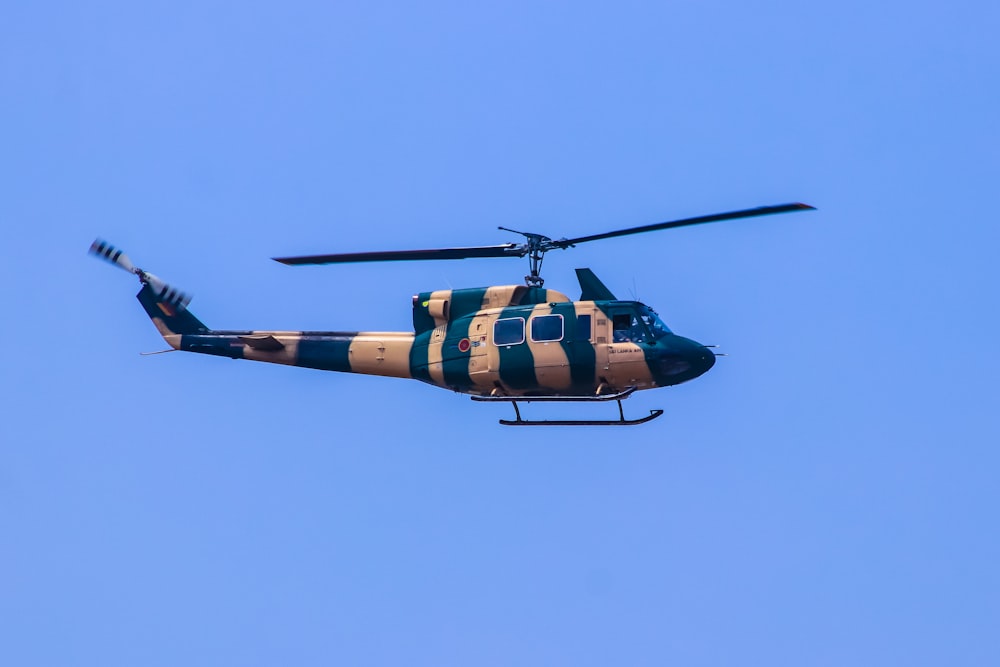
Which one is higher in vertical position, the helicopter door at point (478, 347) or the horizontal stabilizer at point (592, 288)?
the horizontal stabilizer at point (592, 288)

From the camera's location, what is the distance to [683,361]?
23.6 m

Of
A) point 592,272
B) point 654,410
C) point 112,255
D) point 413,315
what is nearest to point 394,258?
point 413,315

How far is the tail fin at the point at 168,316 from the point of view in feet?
93.3

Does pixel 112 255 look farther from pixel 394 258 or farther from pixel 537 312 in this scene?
pixel 537 312

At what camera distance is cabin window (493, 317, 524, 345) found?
24578 millimetres

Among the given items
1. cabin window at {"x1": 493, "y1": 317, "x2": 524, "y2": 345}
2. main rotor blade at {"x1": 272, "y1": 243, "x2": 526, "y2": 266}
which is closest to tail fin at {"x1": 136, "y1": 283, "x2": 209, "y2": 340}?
main rotor blade at {"x1": 272, "y1": 243, "x2": 526, "y2": 266}

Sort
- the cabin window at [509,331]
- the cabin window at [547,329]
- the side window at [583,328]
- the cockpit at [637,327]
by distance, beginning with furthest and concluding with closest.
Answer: the cabin window at [509,331], the cabin window at [547,329], the side window at [583,328], the cockpit at [637,327]

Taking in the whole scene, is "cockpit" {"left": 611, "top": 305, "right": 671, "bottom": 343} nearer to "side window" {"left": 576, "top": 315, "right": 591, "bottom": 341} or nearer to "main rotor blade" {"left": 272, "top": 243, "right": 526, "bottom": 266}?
"side window" {"left": 576, "top": 315, "right": 591, "bottom": 341}

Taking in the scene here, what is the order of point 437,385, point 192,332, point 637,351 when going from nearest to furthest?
point 637,351, point 437,385, point 192,332

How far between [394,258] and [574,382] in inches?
150

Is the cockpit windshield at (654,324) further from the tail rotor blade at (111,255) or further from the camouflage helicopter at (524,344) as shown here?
the tail rotor blade at (111,255)

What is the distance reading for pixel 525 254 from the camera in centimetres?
2502

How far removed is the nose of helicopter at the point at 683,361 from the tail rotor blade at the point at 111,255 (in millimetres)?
11561

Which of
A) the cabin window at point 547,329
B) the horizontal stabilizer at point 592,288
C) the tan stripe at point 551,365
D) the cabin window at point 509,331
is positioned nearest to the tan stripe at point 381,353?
the cabin window at point 509,331
